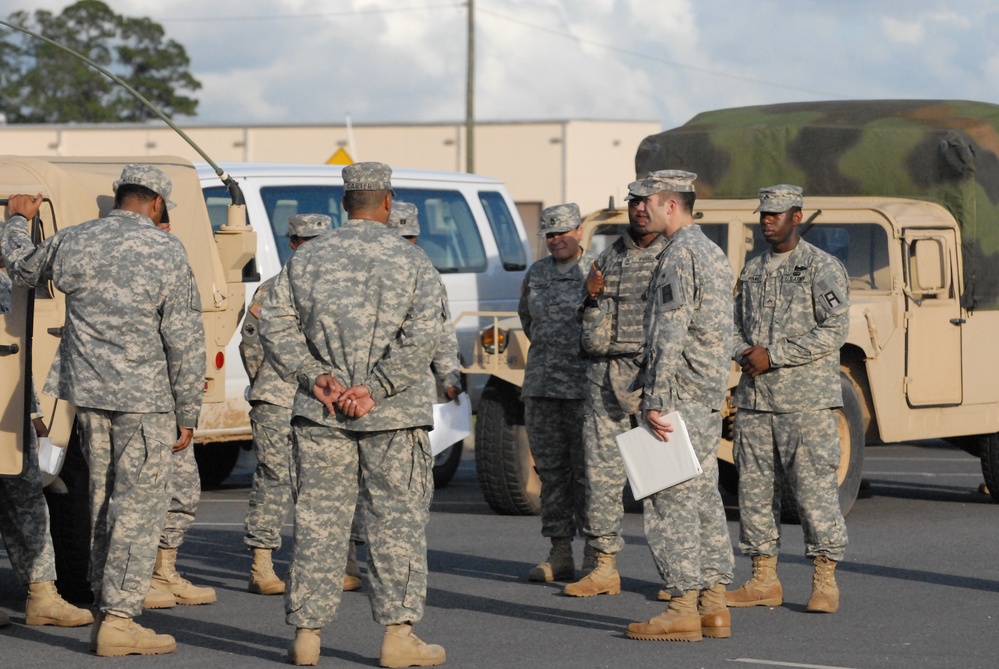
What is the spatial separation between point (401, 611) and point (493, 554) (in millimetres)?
3265

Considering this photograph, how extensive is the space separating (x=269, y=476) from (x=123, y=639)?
1.73 m

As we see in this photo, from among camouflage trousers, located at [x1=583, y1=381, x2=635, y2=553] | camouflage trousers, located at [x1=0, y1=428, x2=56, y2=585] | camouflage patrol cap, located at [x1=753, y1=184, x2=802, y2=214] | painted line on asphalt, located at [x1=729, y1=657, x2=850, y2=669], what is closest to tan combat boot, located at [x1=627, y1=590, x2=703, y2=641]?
painted line on asphalt, located at [x1=729, y1=657, x2=850, y2=669]

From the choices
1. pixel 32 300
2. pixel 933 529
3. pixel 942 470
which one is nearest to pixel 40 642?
pixel 32 300

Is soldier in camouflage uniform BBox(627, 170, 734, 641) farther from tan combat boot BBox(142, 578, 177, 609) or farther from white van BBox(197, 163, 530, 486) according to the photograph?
white van BBox(197, 163, 530, 486)

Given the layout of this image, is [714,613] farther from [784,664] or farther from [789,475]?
[789,475]

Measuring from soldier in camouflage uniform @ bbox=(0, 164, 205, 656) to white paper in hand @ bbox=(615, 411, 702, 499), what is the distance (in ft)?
5.77

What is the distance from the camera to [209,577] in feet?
29.0

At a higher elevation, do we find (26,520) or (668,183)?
(668,183)

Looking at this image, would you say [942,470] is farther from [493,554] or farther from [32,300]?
[32,300]

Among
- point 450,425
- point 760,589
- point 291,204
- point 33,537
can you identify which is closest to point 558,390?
point 450,425

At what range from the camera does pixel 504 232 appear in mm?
13508

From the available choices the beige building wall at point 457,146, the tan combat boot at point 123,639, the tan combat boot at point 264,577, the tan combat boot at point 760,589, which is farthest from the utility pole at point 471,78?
the tan combat boot at point 123,639

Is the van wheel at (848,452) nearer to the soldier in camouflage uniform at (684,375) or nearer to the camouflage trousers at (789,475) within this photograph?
the camouflage trousers at (789,475)

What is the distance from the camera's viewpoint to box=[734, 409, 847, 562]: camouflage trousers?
7.84 m
